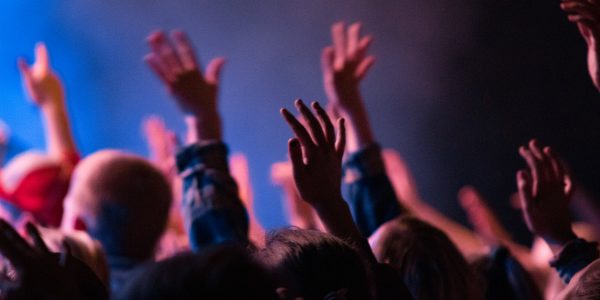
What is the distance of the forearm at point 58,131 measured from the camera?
8.70 ft

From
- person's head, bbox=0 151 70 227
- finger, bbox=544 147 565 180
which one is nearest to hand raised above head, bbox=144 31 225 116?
person's head, bbox=0 151 70 227

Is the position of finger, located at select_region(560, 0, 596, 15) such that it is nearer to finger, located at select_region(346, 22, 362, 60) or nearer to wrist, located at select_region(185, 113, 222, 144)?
finger, located at select_region(346, 22, 362, 60)

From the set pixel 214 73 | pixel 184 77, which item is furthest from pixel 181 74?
pixel 214 73

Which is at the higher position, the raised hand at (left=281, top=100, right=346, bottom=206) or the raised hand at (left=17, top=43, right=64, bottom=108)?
the raised hand at (left=17, top=43, right=64, bottom=108)

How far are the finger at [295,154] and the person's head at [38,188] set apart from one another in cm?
128

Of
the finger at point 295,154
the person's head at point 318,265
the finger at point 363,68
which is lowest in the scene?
the person's head at point 318,265

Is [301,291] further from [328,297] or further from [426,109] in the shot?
[426,109]

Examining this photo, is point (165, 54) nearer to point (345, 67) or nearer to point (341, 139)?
point (345, 67)

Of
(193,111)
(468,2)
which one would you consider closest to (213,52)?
(468,2)

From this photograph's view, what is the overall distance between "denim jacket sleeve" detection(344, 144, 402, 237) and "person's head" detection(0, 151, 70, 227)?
1.00 m

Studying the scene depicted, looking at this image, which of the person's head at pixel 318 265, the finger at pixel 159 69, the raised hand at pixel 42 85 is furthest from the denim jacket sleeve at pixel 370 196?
the raised hand at pixel 42 85

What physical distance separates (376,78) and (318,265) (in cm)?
275

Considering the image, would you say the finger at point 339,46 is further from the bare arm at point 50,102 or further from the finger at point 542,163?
the bare arm at point 50,102

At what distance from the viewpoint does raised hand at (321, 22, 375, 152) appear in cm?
188
